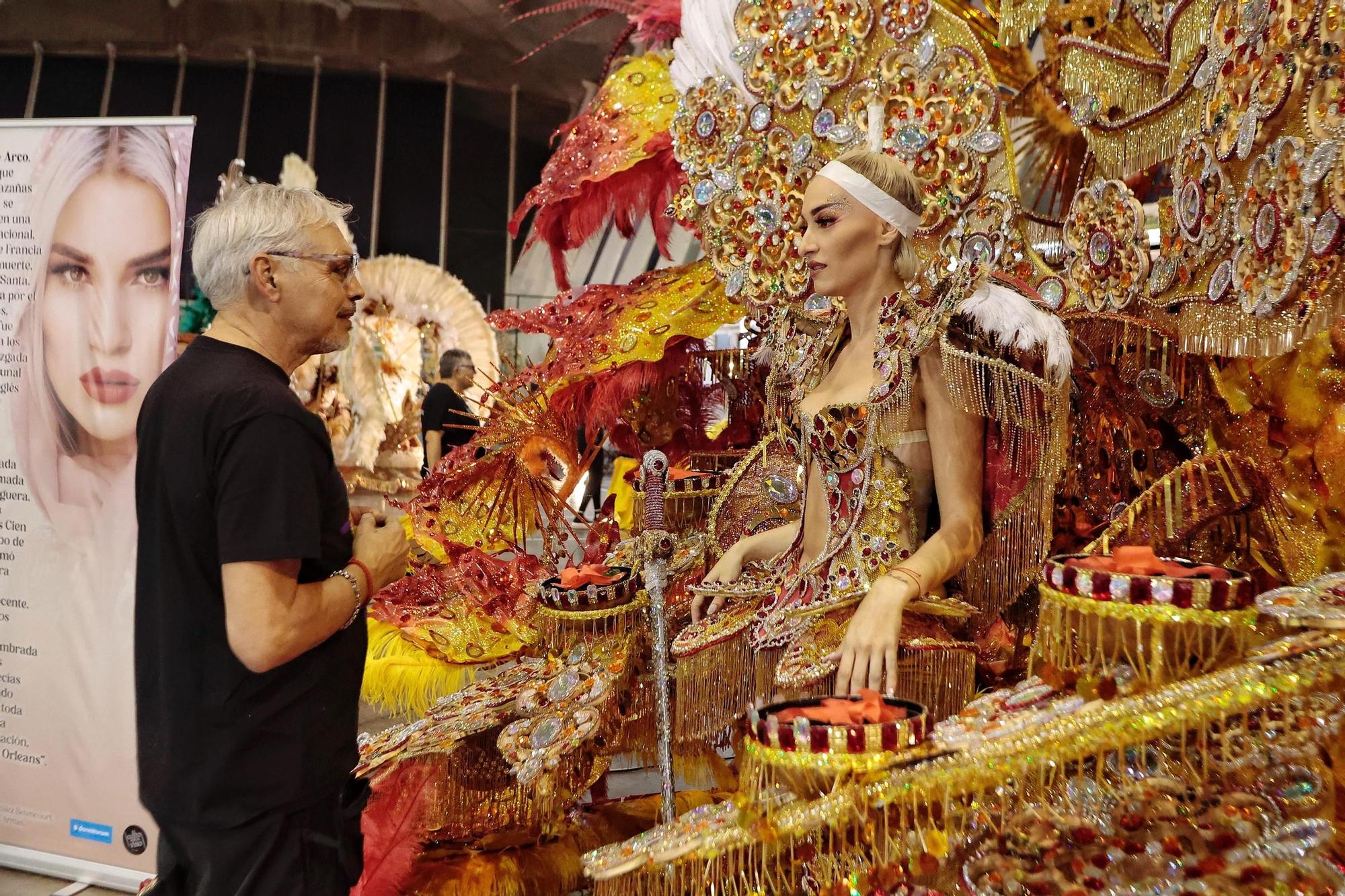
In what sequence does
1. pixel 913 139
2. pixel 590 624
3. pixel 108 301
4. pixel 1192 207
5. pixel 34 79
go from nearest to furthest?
1. pixel 1192 207
2. pixel 913 139
3. pixel 108 301
4. pixel 590 624
5. pixel 34 79

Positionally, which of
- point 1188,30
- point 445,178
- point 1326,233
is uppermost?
point 445,178

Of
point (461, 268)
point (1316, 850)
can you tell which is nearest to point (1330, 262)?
point (1316, 850)

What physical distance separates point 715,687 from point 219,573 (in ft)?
3.70

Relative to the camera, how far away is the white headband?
199cm

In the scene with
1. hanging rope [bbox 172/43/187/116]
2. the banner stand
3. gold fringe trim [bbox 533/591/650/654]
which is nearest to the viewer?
the banner stand

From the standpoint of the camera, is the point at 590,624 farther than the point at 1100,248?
Yes

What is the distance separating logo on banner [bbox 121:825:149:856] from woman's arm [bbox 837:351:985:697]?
1.84 meters

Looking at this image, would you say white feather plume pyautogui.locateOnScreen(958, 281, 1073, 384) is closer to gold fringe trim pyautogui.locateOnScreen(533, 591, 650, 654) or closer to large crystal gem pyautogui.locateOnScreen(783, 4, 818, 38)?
large crystal gem pyautogui.locateOnScreen(783, 4, 818, 38)

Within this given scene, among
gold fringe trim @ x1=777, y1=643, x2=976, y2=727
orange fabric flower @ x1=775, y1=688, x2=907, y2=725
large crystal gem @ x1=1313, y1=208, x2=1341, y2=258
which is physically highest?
large crystal gem @ x1=1313, y1=208, x2=1341, y2=258

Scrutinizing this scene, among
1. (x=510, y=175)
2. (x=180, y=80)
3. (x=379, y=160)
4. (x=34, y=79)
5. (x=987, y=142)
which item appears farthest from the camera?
(x=510, y=175)

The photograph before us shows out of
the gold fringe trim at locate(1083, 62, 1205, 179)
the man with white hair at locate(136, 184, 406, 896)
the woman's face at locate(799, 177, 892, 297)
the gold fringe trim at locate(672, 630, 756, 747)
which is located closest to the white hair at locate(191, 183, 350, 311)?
the man with white hair at locate(136, 184, 406, 896)

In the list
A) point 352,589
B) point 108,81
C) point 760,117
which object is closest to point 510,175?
point 108,81

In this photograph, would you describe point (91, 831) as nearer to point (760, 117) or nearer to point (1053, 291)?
point (760, 117)

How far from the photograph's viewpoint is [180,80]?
381 inches
